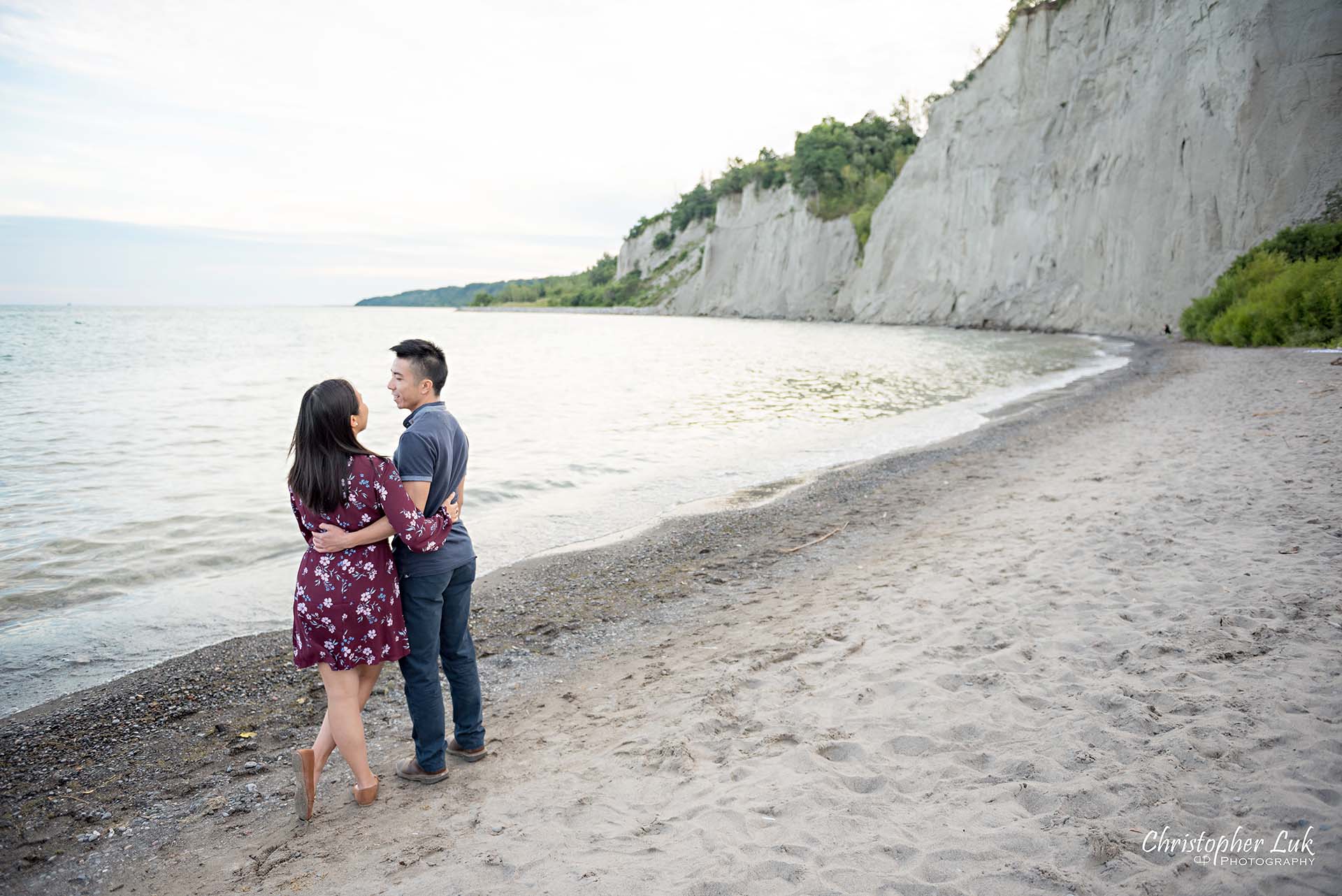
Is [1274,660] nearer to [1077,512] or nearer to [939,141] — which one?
[1077,512]

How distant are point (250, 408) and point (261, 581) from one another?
14.1 m

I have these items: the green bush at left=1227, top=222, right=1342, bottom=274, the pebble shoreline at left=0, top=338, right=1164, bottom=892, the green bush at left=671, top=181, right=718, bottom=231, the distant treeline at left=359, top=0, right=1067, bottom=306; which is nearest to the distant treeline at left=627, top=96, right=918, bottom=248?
the distant treeline at left=359, top=0, right=1067, bottom=306

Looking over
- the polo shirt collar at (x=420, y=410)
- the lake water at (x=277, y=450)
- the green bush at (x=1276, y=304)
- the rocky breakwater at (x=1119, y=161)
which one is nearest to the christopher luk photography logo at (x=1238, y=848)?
the polo shirt collar at (x=420, y=410)

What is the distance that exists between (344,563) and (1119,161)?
47921 millimetres

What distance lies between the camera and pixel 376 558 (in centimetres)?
350

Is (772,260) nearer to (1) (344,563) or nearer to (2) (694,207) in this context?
(2) (694,207)

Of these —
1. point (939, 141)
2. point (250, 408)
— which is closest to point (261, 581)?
point (250, 408)

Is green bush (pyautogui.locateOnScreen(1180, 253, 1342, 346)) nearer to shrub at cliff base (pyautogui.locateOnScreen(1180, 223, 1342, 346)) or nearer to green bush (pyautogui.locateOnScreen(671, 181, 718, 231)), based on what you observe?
shrub at cliff base (pyautogui.locateOnScreen(1180, 223, 1342, 346))

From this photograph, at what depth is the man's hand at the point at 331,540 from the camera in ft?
11.0

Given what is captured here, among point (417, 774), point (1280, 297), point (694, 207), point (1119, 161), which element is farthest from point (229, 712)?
point (694, 207)

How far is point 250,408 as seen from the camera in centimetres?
1958

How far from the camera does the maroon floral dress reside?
11.1ft

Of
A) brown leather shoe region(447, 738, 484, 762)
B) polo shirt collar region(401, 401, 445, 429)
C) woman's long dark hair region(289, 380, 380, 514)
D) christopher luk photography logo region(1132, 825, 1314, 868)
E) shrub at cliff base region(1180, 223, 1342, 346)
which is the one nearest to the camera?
christopher luk photography logo region(1132, 825, 1314, 868)

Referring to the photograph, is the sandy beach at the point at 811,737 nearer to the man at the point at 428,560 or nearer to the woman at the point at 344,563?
the man at the point at 428,560
